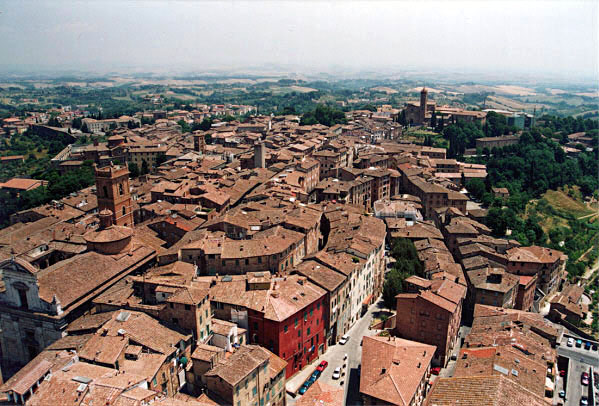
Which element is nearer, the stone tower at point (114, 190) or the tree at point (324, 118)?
the stone tower at point (114, 190)

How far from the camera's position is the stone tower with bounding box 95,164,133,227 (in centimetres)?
4494

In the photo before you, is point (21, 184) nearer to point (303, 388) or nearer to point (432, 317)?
point (303, 388)

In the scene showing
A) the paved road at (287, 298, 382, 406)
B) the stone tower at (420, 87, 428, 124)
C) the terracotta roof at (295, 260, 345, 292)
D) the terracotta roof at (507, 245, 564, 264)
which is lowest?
the paved road at (287, 298, 382, 406)

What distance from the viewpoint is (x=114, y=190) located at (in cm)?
4500

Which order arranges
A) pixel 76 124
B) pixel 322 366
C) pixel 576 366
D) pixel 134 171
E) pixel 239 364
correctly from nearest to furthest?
Result: pixel 239 364 → pixel 322 366 → pixel 576 366 → pixel 134 171 → pixel 76 124

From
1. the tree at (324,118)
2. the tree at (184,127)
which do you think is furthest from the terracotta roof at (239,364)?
the tree at (184,127)

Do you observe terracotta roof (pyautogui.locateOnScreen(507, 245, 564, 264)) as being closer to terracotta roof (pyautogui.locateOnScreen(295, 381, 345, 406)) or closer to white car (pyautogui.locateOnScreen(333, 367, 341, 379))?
white car (pyautogui.locateOnScreen(333, 367, 341, 379))

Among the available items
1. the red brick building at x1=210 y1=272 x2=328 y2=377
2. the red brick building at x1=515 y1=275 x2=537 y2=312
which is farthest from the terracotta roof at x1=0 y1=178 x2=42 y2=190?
the red brick building at x1=515 y1=275 x2=537 y2=312

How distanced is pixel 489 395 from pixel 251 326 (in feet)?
52.1

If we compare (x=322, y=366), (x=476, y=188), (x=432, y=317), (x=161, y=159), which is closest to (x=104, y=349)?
(x=322, y=366)

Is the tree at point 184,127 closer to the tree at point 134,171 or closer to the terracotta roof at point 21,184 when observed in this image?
the tree at point 134,171

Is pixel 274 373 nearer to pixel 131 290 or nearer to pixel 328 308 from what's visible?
pixel 328 308

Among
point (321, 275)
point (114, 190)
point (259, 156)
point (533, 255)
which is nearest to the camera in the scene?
point (321, 275)

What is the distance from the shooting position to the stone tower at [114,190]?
4494 cm
